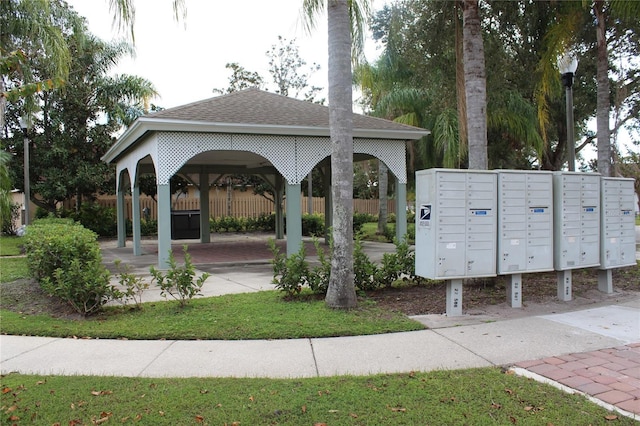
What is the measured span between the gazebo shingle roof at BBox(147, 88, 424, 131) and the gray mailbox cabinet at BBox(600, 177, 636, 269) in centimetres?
621

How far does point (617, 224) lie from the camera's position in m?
7.82

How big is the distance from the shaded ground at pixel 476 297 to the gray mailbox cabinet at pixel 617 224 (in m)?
0.60

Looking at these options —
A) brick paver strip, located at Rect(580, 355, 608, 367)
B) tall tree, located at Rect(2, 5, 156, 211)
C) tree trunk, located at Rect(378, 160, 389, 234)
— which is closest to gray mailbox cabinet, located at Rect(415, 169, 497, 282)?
brick paver strip, located at Rect(580, 355, 608, 367)

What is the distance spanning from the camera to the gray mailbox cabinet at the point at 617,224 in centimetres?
770

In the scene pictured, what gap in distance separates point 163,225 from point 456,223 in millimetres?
7249

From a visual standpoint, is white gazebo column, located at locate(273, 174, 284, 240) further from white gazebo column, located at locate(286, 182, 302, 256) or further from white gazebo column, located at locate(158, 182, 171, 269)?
white gazebo column, located at locate(158, 182, 171, 269)

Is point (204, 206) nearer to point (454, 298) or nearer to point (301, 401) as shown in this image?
point (454, 298)

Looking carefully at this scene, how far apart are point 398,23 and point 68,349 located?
36.8 feet

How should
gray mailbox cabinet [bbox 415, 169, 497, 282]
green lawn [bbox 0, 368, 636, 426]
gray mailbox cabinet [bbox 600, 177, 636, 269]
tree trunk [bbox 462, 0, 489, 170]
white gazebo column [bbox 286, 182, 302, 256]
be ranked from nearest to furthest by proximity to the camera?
green lawn [bbox 0, 368, 636, 426] → gray mailbox cabinet [bbox 415, 169, 497, 282] → gray mailbox cabinet [bbox 600, 177, 636, 269] → tree trunk [bbox 462, 0, 489, 170] → white gazebo column [bbox 286, 182, 302, 256]

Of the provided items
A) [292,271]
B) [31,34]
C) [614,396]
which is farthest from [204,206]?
[614,396]

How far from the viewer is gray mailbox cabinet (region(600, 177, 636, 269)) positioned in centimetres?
770

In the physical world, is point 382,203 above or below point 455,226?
above

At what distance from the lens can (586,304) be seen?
718cm

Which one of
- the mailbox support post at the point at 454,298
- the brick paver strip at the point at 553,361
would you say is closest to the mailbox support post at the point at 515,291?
the mailbox support post at the point at 454,298
